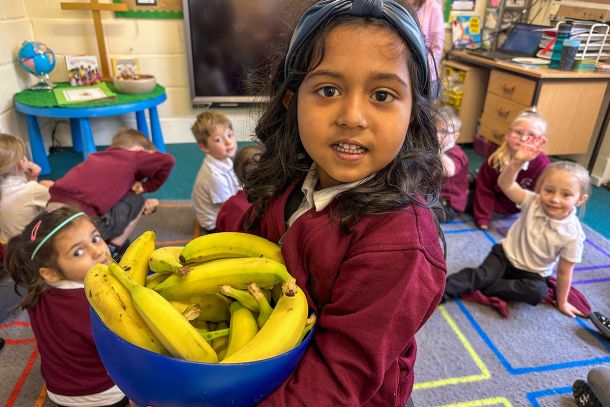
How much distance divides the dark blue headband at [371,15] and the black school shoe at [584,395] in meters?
1.43

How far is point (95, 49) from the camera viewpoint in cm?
385

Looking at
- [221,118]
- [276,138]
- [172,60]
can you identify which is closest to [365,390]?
[276,138]

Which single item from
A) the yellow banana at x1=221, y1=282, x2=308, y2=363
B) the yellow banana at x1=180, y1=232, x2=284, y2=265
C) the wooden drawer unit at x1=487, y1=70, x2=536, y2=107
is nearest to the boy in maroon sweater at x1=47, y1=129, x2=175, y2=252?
the yellow banana at x1=180, y1=232, x2=284, y2=265

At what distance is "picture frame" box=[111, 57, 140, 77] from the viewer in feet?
12.7

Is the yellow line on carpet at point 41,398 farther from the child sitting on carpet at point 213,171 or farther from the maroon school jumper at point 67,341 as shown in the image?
the child sitting on carpet at point 213,171

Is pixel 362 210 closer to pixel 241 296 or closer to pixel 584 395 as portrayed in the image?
pixel 241 296

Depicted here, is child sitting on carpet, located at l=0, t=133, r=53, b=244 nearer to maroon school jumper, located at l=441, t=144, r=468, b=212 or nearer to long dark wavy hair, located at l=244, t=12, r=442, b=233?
long dark wavy hair, located at l=244, t=12, r=442, b=233

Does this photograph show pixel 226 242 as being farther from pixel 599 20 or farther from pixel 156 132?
pixel 599 20

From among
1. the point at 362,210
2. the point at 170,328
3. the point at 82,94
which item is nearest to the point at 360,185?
the point at 362,210

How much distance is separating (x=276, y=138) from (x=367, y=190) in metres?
0.32

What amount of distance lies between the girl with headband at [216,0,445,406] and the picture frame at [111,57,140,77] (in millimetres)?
3408

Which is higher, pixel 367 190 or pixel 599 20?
pixel 599 20

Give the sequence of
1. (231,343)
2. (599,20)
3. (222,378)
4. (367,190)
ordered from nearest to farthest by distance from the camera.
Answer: (222,378), (231,343), (367,190), (599,20)

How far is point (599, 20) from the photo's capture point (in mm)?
3473
